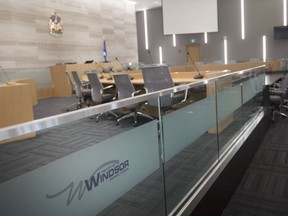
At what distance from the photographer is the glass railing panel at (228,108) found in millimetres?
2664

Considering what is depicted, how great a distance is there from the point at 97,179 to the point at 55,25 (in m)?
9.91

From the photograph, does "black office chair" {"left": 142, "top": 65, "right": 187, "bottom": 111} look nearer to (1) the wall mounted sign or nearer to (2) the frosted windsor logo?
(2) the frosted windsor logo

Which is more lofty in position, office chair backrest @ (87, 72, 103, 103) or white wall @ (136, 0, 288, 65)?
white wall @ (136, 0, 288, 65)

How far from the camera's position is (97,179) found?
1.19 m

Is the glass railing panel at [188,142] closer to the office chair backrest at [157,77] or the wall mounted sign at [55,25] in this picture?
the office chair backrest at [157,77]

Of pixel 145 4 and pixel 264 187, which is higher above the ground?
pixel 145 4

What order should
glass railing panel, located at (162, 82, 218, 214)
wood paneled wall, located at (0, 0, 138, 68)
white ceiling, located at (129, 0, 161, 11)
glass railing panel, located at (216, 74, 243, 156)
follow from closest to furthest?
1. glass railing panel, located at (162, 82, 218, 214)
2. glass railing panel, located at (216, 74, 243, 156)
3. wood paneled wall, located at (0, 0, 138, 68)
4. white ceiling, located at (129, 0, 161, 11)

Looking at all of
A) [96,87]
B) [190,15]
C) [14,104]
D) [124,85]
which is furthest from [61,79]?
[190,15]

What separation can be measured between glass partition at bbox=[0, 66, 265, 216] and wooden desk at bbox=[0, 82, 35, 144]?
161cm

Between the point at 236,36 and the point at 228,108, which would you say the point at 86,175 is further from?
the point at 236,36

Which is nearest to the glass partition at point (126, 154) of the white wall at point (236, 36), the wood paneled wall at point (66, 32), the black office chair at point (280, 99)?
the black office chair at point (280, 99)

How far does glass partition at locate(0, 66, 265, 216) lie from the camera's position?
96 cm

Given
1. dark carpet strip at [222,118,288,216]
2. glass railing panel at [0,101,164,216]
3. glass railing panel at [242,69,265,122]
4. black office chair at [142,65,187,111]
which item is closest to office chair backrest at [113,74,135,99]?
black office chair at [142,65,187,111]

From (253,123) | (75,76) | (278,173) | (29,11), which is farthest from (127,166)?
(29,11)
